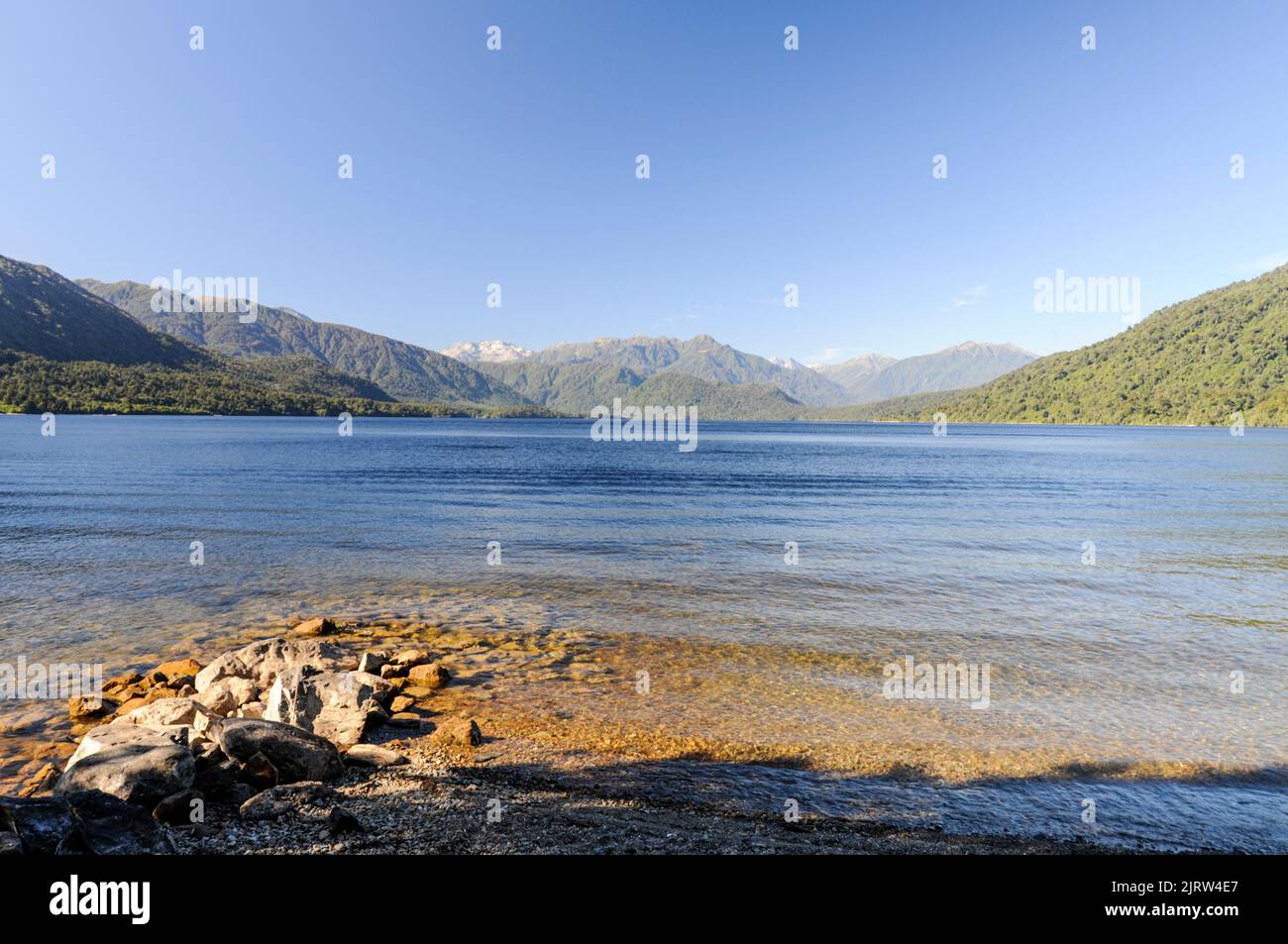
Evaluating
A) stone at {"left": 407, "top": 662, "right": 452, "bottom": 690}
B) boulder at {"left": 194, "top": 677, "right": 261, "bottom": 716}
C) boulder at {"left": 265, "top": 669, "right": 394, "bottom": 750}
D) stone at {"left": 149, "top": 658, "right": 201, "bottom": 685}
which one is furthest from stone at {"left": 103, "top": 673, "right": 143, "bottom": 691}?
stone at {"left": 407, "top": 662, "right": 452, "bottom": 690}

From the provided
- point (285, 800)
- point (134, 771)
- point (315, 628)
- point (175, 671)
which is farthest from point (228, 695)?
point (315, 628)

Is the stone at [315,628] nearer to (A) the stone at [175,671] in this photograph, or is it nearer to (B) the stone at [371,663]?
(A) the stone at [175,671]

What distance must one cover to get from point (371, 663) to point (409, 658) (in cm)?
107

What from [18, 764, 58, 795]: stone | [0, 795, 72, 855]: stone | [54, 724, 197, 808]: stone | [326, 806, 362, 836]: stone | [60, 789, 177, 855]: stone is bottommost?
[18, 764, 58, 795]: stone

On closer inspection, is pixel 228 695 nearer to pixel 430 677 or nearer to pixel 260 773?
pixel 430 677

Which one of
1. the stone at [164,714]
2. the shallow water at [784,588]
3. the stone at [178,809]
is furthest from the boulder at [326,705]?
the shallow water at [784,588]

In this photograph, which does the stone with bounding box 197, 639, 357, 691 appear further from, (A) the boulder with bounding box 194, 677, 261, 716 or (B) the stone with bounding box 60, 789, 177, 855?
(B) the stone with bounding box 60, 789, 177, 855

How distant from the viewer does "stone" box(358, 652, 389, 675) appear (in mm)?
16938

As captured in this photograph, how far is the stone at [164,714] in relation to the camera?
13094 mm

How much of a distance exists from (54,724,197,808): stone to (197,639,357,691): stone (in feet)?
15.2

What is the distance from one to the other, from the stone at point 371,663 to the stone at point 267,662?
0.38 meters
